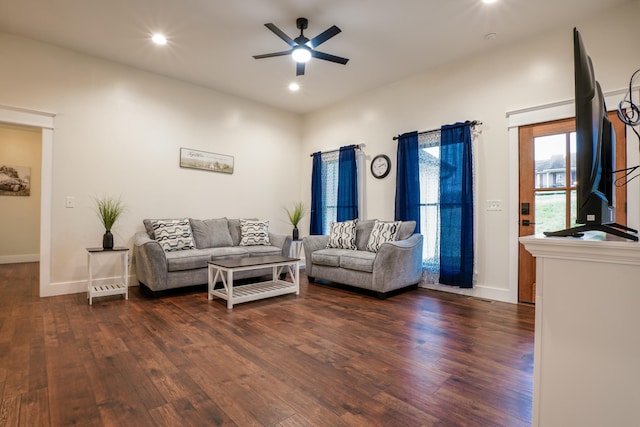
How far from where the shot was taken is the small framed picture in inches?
189

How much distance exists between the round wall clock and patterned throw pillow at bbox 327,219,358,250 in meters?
0.83

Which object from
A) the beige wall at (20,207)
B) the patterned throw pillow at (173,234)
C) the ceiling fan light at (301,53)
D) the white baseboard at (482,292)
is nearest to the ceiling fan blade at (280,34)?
the ceiling fan light at (301,53)

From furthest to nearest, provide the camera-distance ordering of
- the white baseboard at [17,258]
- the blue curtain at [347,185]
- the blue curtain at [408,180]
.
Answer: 1. the white baseboard at [17,258]
2. the blue curtain at [347,185]
3. the blue curtain at [408,180]

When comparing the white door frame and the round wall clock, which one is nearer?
the white door frame

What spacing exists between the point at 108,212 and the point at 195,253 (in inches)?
46.0

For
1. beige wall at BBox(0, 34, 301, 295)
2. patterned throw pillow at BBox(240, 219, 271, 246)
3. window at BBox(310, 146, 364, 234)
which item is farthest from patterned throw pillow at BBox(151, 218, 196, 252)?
window at BBox(310, 146, 364, 234)

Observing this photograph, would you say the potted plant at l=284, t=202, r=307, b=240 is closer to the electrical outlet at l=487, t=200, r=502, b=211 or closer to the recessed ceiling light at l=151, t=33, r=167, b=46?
the electrical outlet at l=487, t=200, r=502, b=211

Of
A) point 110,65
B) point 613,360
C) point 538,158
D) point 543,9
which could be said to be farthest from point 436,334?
point 110,65

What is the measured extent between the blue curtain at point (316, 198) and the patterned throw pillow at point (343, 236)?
0.96 metres

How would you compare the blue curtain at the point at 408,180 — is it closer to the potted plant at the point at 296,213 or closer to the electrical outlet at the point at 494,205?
the electrical outlet at the point at 494,205

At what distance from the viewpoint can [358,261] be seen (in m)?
3.89

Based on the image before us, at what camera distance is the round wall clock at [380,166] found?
15.9 feet

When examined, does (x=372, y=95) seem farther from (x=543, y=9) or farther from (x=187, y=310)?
(x=187, y=310)

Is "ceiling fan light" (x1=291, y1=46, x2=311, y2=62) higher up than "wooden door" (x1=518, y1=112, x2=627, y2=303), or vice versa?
"ceiling fan light" (x1=291, y1=46, x2=311, y2=62)
